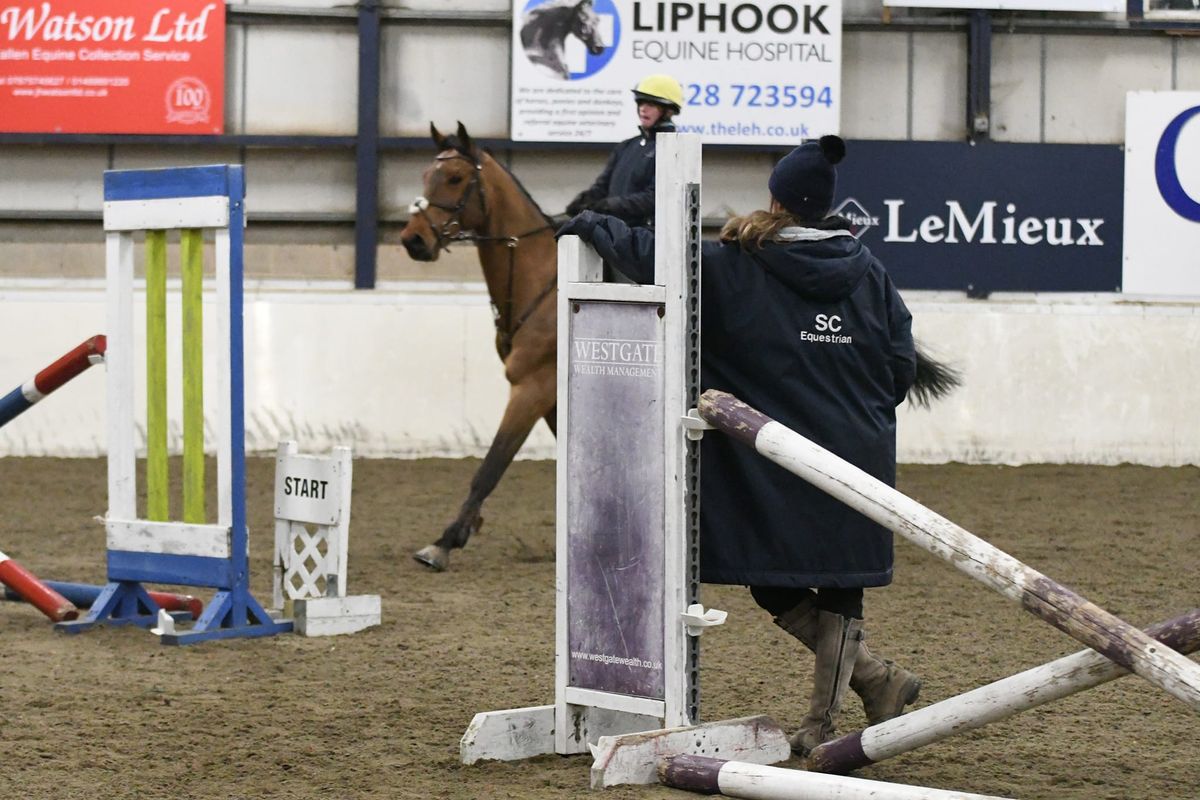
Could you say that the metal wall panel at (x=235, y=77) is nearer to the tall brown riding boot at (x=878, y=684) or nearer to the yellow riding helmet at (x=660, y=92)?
the yellow riding helmet at (x=660, y=92)

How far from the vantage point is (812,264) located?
13.7 feet

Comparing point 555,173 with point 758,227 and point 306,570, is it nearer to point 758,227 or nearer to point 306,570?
point 306,570

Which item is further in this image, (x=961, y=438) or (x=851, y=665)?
Result: (x=961, y=438)

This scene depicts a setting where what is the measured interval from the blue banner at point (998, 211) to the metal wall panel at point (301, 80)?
3.48 meters

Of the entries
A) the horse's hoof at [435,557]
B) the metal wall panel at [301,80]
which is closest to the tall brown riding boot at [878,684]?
the horse's hoof at [435,557]

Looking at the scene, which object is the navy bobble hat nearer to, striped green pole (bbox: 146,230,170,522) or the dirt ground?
the dirt ground

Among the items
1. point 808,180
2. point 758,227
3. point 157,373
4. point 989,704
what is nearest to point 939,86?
point 157,373


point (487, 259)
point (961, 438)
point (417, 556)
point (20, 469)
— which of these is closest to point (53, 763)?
point (417, 556)

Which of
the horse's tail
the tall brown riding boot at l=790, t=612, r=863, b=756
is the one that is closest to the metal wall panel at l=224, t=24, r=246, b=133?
the horse's tail

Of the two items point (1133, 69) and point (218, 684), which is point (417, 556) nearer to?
point (218, 684)

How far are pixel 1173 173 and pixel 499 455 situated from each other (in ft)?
20.3

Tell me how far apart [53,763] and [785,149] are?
28.1ft

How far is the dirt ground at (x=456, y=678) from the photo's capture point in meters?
4.18

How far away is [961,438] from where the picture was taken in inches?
466
